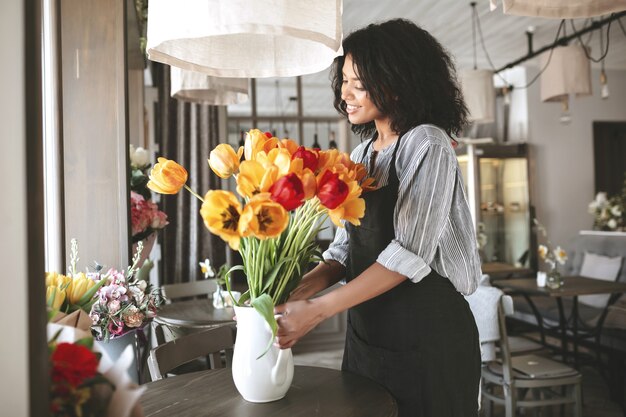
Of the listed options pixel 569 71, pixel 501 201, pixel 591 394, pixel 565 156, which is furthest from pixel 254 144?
pixel 565 156

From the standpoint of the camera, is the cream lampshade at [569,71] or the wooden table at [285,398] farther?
the cream lampshade at [569,71]

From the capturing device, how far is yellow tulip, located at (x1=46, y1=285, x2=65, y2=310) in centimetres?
93

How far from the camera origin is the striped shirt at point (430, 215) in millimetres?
1280

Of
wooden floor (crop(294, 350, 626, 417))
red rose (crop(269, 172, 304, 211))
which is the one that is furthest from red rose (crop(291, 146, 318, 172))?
wooden floor (crop(294, 350, 626, 417))

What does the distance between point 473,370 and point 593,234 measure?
17.1 ft

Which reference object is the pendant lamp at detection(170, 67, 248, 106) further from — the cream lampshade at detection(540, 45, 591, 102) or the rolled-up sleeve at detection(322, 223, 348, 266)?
the cream lampshade at detection(540, 45, 591, 102)

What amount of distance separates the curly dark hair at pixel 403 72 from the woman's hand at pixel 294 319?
1.99ft

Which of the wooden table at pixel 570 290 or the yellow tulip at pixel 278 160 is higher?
the yellow tulip at pixel 278 160

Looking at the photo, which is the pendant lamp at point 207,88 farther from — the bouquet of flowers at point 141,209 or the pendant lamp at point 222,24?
the pendant lamp at point 222,24

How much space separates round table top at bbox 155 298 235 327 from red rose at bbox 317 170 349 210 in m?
2.05

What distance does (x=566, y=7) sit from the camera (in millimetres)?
1336

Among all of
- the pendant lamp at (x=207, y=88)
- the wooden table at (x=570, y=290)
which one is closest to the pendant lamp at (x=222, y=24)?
the pendant lamp at (x=207, y=88)

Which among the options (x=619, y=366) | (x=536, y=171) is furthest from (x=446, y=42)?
(x=619, y=366)

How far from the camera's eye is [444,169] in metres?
1.33
